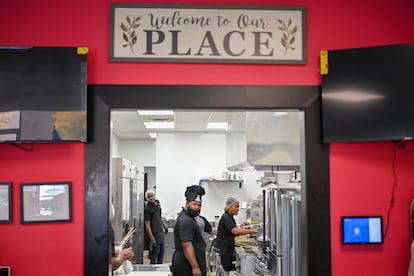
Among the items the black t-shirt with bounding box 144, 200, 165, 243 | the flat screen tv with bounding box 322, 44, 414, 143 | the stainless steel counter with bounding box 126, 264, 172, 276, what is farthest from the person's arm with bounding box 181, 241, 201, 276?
the black t-shirt with bounding box 144, 200, 165, 243

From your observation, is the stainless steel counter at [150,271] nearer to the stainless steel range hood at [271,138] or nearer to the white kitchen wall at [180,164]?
the stainless steel range hood at [271,138]

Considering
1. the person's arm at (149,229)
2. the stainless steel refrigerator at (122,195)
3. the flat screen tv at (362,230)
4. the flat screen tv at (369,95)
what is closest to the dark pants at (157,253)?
the person's arm at (149,229)

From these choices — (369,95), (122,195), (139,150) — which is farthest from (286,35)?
(139,150)

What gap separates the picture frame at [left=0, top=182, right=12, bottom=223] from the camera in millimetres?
2795

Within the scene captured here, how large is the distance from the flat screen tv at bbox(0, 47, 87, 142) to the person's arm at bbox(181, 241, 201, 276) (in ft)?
Answer: 8.05

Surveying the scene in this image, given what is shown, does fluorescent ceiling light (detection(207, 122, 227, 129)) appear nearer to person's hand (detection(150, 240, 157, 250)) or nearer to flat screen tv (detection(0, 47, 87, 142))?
person's hand (detection(150, 240, 157, 250))

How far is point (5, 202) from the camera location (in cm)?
280

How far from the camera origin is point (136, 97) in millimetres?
2879

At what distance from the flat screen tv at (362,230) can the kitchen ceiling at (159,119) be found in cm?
457

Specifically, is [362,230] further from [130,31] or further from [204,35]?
[130,31]

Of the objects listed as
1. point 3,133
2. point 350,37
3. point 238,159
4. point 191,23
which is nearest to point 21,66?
point 3,133

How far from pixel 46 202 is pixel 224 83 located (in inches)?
49.3

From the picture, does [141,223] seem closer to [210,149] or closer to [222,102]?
[210,149]

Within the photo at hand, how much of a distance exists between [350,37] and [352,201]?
0.99 m
